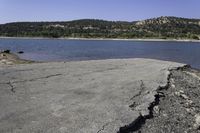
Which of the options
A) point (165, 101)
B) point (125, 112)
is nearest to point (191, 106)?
point (165, 101)

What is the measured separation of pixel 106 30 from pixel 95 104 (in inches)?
6651

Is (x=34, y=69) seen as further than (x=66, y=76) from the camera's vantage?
Yes

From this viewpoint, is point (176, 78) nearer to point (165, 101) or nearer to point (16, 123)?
point (165, 101)

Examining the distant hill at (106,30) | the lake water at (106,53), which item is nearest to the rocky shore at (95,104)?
the lake water at (106,53)

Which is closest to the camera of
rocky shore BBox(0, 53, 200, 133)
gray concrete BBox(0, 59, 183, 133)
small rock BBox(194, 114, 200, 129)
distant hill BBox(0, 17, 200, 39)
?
gray concrete BBox(0, 59, 183, 133)

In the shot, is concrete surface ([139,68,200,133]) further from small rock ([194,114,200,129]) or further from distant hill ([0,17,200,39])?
distant hill ([0,17,200,39])

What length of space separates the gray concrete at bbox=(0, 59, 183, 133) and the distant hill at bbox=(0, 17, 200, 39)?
129m

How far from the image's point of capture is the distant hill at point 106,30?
15306cm

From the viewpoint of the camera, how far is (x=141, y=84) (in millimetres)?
14117

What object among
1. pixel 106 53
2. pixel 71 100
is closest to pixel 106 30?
pixel 106 53

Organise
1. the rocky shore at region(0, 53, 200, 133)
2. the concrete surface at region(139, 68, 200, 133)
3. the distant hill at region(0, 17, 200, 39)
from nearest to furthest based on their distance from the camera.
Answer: the rocky shore at region(0, 53, 200, 133) < the concrete surface at region(139, 68, 200, 133) < the distant hill at region(0, 17, 200, 39)

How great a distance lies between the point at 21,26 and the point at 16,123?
7119 inches

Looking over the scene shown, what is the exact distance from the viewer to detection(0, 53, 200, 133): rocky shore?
877 centimetres

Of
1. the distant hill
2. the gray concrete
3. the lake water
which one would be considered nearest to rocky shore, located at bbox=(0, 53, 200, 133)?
the gray concrete
